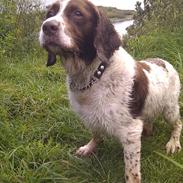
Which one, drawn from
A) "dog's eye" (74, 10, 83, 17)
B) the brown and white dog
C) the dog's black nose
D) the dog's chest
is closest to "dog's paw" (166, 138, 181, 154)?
the brown and white dog

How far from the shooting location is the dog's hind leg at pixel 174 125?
473 cm

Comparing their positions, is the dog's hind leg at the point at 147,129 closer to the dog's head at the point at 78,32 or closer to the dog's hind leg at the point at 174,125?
the dog's hind leg at the point at 174,125

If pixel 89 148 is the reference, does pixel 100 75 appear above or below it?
above

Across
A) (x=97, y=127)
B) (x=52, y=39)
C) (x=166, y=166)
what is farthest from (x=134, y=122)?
(x=52, y=39)

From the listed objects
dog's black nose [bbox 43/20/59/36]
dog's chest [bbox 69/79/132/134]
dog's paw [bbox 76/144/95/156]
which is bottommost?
dog's paw [bbox 76/144/95/156]

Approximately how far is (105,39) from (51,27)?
502 mm

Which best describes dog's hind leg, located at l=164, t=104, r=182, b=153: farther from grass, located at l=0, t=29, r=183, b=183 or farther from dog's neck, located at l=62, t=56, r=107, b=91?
dog's neck, located at l=62, t=56, r=107, b=91

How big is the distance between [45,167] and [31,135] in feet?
2.45

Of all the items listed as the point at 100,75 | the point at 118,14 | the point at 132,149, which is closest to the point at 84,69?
the point at 100,75

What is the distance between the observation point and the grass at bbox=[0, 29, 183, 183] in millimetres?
4184

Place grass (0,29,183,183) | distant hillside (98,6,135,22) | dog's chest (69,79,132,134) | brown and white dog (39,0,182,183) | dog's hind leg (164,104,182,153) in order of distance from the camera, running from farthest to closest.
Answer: distant hillside (98,6,135,22) → dog's hind leg (164,104,182,153) → grass (0,29,183,183) → dog's chest (69,79,132,134) → brown and white dog (39,0,182,183)

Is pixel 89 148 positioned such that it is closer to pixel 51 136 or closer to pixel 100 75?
pixel 51 136

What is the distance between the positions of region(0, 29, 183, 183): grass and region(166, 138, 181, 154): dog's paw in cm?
6

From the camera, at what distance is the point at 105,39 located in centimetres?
394
